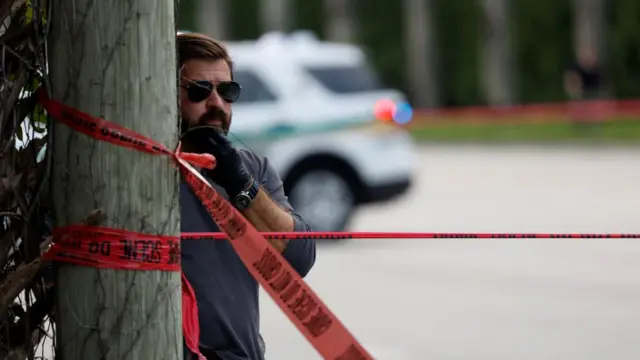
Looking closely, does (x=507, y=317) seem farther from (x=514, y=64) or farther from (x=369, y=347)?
(x=514, y=64)

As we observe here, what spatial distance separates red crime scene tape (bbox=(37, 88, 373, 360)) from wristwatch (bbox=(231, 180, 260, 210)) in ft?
0.72

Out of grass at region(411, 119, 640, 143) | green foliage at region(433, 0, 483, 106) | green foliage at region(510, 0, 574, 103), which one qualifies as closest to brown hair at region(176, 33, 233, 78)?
grass at region(411, 119, 640, 143)

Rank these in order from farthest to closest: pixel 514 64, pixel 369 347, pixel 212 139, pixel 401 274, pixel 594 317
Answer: pixel 514 64
pixel 401 274
pixel 594 317
pixel 369 347
pixel 212 139

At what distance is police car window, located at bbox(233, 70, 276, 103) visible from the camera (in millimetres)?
14859

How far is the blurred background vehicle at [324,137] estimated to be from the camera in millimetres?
14914

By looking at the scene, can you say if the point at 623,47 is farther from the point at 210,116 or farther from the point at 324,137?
the point at 210,116

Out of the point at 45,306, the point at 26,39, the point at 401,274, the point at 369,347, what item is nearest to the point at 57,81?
the point at 26,39

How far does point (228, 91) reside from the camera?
11.4 feet

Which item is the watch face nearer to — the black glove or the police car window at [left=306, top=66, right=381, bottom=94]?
the black glove

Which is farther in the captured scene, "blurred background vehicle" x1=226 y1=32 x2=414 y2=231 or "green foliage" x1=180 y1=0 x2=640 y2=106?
"green foliage" x1=180 y1=0 x2=640 y2=106

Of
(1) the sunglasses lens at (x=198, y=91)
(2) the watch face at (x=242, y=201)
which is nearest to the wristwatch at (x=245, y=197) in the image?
(2) the watch face at (x=242, y=201)

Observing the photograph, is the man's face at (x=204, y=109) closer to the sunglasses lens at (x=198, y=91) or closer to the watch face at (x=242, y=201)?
the sunglasses lens at (x=198, y=91)

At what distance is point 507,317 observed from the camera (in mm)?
10008

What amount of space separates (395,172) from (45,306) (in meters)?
12.2
